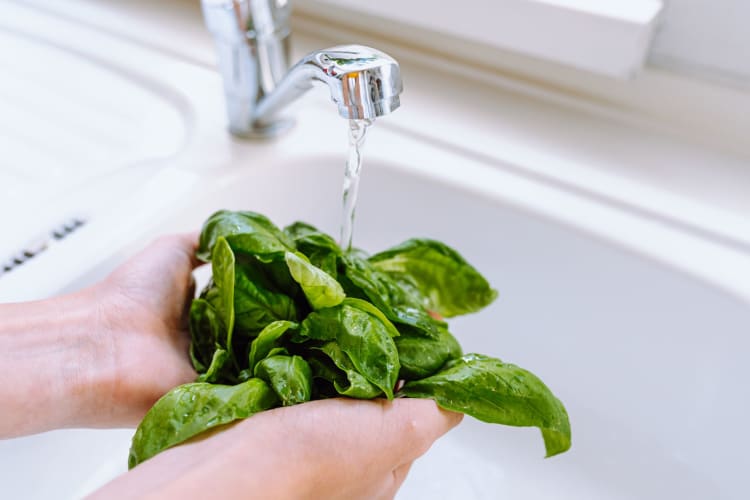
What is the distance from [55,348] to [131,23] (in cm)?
57

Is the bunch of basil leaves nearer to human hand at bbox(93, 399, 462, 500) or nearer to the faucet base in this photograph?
human hand at bbox(93, 399, 462, 500)

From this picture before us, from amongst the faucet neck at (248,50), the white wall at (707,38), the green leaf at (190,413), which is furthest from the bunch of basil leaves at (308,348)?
the white wall at (707,38)

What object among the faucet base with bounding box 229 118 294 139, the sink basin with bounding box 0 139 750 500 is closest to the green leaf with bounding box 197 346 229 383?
the sink basin with bounding box 0 139 750 500

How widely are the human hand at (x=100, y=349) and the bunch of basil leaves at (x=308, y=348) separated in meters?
0.03

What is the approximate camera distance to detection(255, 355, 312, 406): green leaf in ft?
1.32

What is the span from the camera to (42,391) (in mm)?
450

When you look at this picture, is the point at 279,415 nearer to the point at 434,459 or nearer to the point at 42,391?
the point at 42,391

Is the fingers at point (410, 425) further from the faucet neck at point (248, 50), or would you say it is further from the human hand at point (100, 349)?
the faucet neck at point (248, 50)

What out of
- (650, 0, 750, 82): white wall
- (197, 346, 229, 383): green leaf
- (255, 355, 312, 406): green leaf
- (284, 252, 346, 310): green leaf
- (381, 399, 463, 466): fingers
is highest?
(650, 0, 750, 82): white wall

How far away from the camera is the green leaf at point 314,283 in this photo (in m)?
0.41

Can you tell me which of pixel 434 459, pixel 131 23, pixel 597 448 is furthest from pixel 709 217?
pixel 131 23

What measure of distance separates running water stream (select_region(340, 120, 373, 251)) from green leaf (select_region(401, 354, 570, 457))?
0.16 metres

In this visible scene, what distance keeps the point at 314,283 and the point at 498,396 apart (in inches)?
5.3

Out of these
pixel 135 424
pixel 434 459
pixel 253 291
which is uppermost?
pixel 253 291
